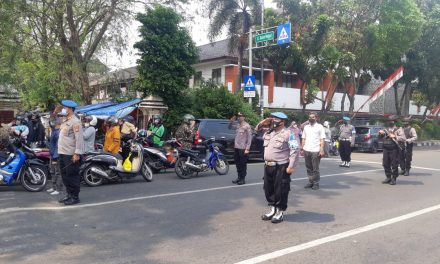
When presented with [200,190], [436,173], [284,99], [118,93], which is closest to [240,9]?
[118,93]

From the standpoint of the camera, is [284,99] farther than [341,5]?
Yes

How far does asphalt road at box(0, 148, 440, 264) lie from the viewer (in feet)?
16.3

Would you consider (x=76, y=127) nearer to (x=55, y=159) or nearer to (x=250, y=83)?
(x=55, y=159)

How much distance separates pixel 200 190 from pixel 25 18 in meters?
11.6

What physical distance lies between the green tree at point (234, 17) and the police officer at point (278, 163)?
17.0m

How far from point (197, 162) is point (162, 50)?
8086 mm

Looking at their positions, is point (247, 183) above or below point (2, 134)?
below

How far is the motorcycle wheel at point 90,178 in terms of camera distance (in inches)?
381

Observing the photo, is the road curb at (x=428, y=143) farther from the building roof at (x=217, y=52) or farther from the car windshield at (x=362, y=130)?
the building roof at (x=217, y=52)

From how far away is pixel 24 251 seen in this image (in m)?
5.00

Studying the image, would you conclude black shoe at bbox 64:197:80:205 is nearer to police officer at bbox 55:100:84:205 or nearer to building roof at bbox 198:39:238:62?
police officer at bbox 55:100:84:205

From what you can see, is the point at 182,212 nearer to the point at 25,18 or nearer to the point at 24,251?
the point at 24,251

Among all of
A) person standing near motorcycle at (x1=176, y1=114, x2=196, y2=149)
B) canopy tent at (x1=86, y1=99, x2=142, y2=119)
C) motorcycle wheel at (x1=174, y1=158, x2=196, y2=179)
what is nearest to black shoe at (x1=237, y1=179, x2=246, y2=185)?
motorcycle wheel at (x1=174, y1=158, x2=196, y2=179)

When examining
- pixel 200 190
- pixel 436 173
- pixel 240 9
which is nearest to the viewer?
pixel 200 190
